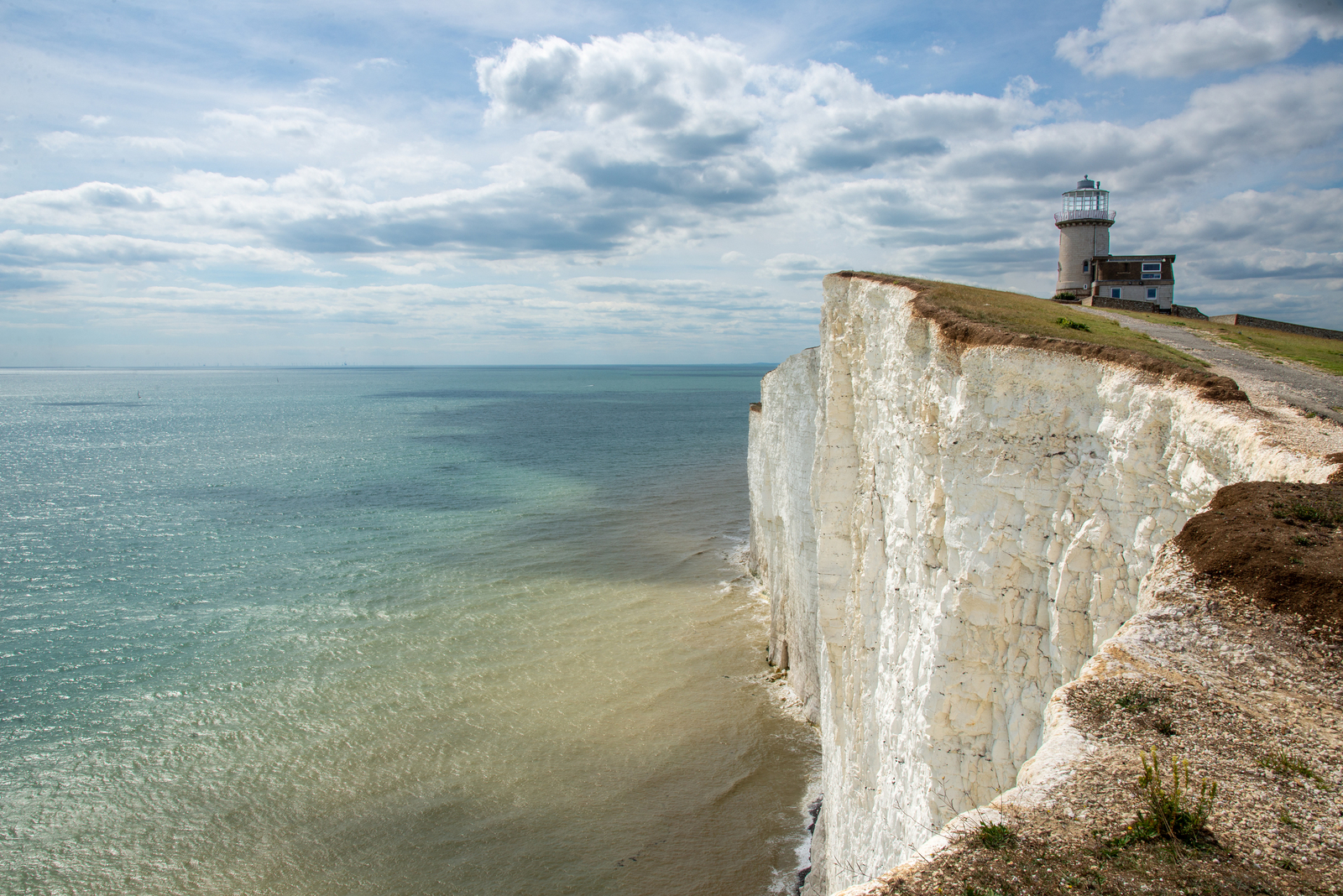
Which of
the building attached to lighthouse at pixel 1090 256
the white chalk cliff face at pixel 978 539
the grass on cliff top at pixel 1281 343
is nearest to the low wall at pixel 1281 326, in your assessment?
the grass on cliff top at pixel 1281 343

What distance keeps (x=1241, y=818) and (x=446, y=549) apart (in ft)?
111

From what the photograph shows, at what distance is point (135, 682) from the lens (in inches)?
854

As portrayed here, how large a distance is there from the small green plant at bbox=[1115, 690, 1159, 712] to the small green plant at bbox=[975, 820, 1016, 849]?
50.9 inches

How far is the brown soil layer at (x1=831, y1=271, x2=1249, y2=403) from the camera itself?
24.6ft

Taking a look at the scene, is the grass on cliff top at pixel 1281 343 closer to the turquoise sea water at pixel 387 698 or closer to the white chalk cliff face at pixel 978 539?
the white chalk cliff face at pixel 978 539

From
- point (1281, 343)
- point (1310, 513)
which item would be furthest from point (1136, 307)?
point (1310, 513)

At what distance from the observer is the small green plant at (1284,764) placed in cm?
373

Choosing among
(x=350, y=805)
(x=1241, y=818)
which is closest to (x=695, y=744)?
(x=350, y=805)

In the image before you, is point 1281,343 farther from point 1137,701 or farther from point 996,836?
point 996,836

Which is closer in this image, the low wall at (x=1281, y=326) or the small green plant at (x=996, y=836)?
the small green plant at (x=996, y=836)

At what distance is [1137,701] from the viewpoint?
4305 millimetres

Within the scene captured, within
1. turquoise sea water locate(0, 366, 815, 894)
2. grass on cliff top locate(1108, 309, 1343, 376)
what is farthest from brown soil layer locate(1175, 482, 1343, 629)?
turquoise sea water locate(0, 366, 815, 894)

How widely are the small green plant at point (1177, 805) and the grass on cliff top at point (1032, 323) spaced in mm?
6687

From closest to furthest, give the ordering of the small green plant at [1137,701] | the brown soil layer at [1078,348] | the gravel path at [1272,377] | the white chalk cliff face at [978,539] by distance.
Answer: the small green plant at [1137,701]
the brown soil layer at [1078,348]
the white chalk cliff face at [978,539]
the gravel path at [1272,377]
